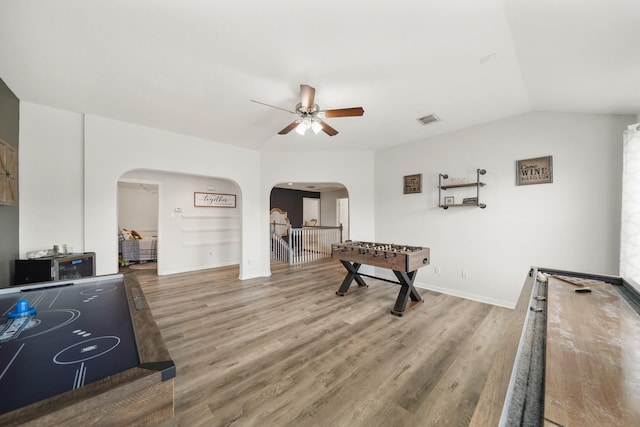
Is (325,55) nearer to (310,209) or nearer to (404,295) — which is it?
(404,295)

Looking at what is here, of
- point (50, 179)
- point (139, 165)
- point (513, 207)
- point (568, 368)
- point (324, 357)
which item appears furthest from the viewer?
point (139, 165)

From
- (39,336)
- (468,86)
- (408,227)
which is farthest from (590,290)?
(39,336)

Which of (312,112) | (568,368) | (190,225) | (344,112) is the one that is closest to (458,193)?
(344,112)

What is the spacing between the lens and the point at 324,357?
7.27ft

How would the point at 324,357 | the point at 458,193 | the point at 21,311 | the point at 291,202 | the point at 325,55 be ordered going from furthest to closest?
the point at 291,202 → the point at 458,193 → the point at 324,357 → the point at 325,55 → the point at 21,311

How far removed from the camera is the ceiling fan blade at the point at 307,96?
219 cm

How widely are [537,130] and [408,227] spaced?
89.4 inches

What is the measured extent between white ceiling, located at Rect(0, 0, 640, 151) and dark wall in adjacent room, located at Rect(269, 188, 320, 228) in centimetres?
612

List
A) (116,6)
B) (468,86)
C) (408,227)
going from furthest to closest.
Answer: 1. (408,227)
2. (468,86)
3. (116,6)

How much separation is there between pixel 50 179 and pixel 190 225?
2.75 metres

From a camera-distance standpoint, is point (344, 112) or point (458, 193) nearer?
point (344, 112)

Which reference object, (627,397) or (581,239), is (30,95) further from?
Answer: (581,239)

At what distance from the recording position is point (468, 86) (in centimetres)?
257

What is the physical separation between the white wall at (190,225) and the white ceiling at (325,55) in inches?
89.9
